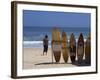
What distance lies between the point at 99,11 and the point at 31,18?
0.73 m

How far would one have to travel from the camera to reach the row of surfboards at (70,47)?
2.22 m

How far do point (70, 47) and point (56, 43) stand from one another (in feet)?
0.50

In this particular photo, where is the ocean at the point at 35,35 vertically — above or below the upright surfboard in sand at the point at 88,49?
above

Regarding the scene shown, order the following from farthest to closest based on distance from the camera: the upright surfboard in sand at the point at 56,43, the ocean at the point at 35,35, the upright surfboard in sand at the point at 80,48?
the upright surfboard in sand at the point at 80,48 < the upright surfboard in sand at the point at 56,43 < the ocean at the point at 35,35

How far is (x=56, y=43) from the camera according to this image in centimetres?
222

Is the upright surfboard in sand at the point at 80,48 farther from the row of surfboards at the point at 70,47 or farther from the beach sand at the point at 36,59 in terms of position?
the beach sand at the point at 36,59

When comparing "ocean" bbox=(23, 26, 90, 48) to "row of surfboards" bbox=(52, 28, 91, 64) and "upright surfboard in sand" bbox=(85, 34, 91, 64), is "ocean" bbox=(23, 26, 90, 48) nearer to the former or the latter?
"row of surfboards" bbox=(52, 28, 91, 64)

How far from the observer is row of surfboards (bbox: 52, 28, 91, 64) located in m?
2.22

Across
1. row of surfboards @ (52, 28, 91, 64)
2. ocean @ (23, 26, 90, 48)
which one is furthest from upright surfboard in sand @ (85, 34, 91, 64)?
ocean @ (23, 26, 90, 48)

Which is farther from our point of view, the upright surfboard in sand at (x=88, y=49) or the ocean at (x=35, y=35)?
the upright surfboard in sand at (x=88, y=49)

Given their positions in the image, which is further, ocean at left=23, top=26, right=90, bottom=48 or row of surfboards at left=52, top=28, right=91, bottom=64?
row of surfboards at left=52, top=28, right=91, bottom=64

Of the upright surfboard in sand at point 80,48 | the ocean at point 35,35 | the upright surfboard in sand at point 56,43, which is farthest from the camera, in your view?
the upright surfboard in sand at point 80,48

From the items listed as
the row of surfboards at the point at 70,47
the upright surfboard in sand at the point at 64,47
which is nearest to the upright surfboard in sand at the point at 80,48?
the row of surfboards at the point at 70,47

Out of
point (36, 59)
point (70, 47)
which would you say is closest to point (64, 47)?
point (70, 47)
